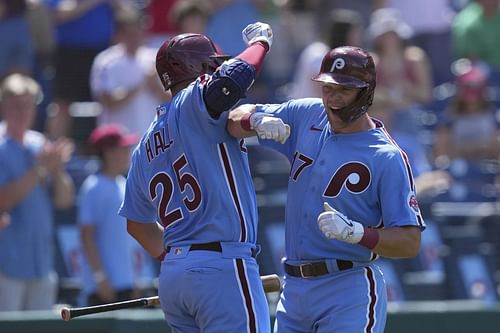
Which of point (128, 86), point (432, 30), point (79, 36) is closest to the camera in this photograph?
point (128, 86)

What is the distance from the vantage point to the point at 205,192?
5609 millimetres

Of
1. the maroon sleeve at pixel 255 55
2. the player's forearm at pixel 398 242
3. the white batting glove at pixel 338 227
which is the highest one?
the maroon sleeve at pixel 255 55

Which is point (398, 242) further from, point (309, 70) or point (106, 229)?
point (309, 70)

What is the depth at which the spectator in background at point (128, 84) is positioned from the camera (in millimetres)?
10875

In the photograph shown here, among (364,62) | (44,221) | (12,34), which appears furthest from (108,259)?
(364,62)

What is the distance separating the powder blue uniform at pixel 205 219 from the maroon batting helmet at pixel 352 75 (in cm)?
53

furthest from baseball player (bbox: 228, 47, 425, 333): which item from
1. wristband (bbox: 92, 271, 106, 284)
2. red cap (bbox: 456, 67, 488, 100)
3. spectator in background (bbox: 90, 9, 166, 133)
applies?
red cap (bbox: 456, 67, 488, 100)

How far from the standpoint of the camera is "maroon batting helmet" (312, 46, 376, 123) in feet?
18.8

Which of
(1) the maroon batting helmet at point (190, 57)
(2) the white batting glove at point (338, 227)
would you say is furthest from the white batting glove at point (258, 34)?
(2) the white batting glove at point (338, 227)

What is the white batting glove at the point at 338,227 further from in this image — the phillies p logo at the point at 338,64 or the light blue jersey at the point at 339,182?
the phillies p logo at the point at 338,64

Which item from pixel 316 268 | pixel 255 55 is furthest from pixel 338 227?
pixel 255 55

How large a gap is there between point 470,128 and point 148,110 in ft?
9.78

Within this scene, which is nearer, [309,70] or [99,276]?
[99,276]

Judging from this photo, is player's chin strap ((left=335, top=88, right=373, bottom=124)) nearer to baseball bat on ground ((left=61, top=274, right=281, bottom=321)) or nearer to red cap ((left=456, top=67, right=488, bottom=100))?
baseball bat on ground ((left=61, top=274, right=281, bottom=321))
